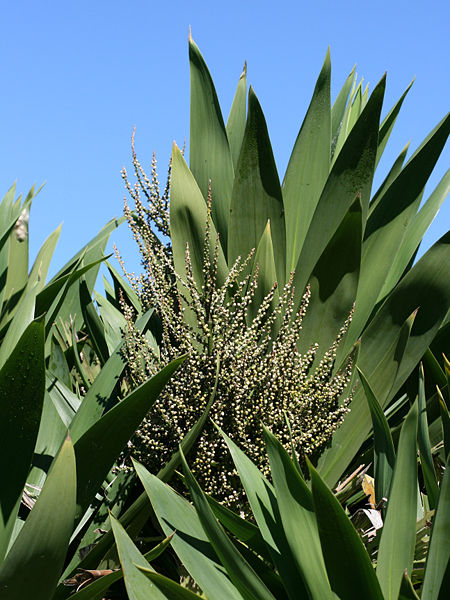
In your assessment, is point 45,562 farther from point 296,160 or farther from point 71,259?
point 71,259

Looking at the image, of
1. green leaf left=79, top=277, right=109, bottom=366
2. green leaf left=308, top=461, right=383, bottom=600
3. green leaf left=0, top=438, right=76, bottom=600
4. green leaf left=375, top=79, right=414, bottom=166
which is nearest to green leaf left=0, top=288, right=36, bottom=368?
green leaf left=79, top=277, right=109, bottom=366

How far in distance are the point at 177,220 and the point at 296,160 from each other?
1.55ft

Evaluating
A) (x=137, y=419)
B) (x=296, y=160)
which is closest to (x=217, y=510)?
(x=137, y=419)

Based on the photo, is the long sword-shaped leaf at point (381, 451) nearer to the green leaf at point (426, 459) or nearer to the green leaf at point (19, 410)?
the green leaf at point (426, 459)

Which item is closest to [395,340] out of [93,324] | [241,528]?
[241,528]

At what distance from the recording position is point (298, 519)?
54.6 inches

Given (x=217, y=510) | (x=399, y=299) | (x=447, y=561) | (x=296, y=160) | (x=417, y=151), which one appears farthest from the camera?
(x=296, y=160)

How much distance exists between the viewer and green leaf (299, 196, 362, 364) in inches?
77.8

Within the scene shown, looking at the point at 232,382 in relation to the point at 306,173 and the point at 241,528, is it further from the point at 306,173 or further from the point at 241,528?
the point at 306,173

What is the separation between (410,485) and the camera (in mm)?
1389

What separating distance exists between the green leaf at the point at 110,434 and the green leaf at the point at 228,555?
0.16 metres

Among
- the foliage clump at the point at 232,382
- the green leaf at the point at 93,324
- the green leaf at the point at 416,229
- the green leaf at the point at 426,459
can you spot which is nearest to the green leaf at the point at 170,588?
the foliage clump at the point at 232,382

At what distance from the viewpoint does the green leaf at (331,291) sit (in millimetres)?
1976

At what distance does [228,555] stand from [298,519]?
153 mm
